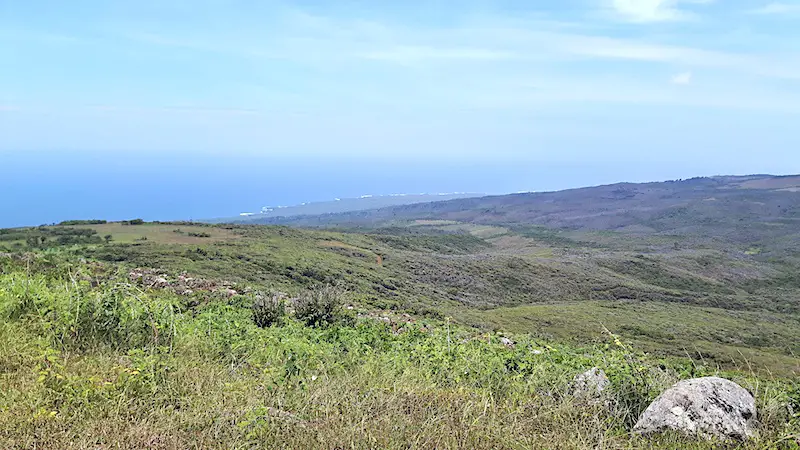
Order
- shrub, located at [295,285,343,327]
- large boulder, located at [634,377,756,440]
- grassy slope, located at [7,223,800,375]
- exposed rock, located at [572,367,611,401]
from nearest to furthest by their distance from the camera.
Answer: large boulder, located at [634,377,756,440] → exposed rock, located at [572,367,611,401] → shrub, located at [295,285,343,327] → grassy slope, located at [7,223,800,375]

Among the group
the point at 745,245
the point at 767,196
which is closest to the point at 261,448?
the point at 745,245

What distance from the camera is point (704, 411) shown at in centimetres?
352

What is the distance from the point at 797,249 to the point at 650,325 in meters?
77.5

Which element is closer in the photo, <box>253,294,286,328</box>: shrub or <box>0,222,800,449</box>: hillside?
<box>0,222,800,449</box>: hillside

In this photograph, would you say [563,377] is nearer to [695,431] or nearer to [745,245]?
[695,431]

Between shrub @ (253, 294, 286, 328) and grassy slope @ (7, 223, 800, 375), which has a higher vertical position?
shrub @ (253, 294, 286, 328)

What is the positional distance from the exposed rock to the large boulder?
40cm

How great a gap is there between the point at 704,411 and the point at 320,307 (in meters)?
6.85

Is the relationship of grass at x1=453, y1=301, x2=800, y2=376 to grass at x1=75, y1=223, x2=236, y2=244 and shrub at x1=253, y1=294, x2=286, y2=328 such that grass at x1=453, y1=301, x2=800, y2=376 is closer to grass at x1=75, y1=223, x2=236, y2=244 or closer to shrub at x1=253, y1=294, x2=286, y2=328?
shrub at x1=253, y1=294, x2=286, y2=328

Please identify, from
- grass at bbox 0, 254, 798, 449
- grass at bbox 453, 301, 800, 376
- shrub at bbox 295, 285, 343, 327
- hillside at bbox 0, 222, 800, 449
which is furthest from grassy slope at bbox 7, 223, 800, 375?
grass at bbox 0, 254, 798, 449

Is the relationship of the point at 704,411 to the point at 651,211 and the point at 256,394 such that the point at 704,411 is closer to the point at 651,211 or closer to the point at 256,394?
the point at 256,394

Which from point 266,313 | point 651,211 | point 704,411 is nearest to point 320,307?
point 266,313

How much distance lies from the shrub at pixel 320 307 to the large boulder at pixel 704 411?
618 cm

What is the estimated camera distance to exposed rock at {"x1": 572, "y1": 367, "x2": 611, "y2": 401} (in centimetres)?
394
